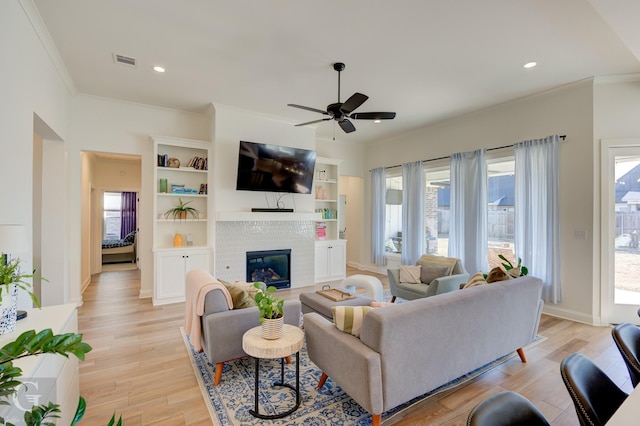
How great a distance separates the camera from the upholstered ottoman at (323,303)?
3.20 meters

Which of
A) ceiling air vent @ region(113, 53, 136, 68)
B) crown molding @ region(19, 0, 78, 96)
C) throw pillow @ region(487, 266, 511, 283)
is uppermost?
ceiling air vent @ region(113, 53, 136, 68)

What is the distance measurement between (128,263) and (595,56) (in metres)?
10.7

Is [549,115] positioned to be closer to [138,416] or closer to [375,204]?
[375,204]

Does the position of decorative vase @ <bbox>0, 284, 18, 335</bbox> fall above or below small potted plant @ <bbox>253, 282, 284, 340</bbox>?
above

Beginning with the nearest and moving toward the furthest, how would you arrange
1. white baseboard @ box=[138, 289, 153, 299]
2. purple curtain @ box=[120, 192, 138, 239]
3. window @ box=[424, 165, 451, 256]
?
1. white baseboard @ box=[138, 289, 153, 299]
2. window @ box=[424, 165, 451, 256]
3. purple curtain @ box=[120, 192, 138, 239]

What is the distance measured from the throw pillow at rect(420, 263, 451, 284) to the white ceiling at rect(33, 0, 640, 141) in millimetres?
2566

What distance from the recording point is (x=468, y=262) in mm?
5191

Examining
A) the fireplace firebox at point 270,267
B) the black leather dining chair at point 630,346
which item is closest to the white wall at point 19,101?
the fireplace firebox at point 270,267

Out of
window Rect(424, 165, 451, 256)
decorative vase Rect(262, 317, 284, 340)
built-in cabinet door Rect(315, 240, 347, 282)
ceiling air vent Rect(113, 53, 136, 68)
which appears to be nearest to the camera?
decorative vase Rect(262, 317, 284, 340)

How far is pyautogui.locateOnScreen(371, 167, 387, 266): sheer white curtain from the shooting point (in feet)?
23.2

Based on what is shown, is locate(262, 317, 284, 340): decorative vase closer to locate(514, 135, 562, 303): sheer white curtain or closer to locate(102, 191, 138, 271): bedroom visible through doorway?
locate(514, 135, 562, 303): sheer white curtain

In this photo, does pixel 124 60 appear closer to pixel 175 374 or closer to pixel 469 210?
pixel 175 374

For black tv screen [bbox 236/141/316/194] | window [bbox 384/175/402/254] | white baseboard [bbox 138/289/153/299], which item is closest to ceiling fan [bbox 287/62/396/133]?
black tv screen [bbox 236/141/316/194]

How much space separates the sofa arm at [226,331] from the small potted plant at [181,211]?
9.97ft
